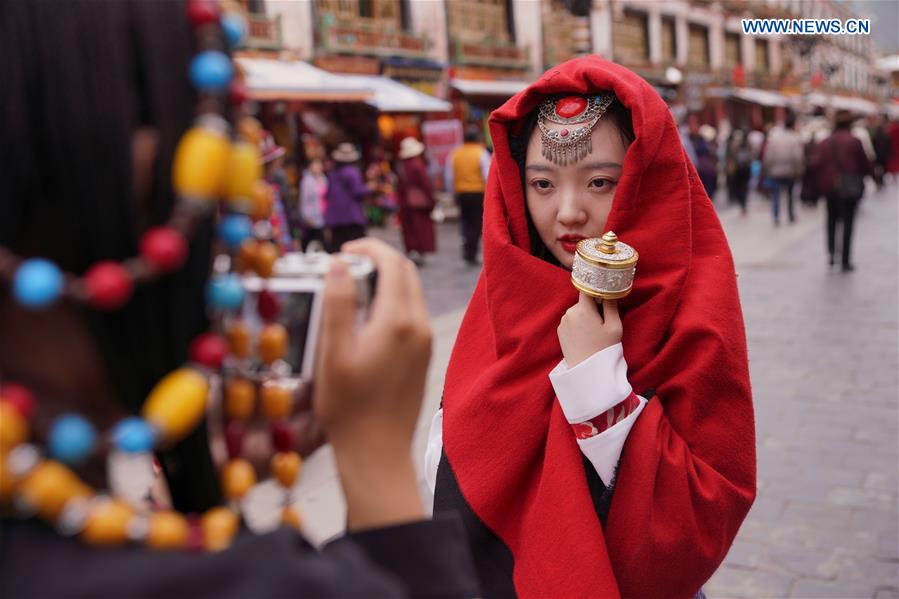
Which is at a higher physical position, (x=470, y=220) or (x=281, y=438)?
→ (x=281, y=438)

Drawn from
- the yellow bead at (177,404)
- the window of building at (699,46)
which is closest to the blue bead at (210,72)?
the yellow bead at (177,404)

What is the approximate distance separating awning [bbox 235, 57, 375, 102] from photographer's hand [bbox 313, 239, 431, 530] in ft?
41.8

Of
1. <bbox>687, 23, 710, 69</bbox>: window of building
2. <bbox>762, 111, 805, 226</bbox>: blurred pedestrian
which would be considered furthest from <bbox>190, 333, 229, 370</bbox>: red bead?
<bbox>687, 23, 710, 69</bbox>: window of building

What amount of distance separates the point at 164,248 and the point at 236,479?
0.78 ft

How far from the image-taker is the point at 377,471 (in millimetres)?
837

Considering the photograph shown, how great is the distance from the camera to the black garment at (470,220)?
36.8 feet

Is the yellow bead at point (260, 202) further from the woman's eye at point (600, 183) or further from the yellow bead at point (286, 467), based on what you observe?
the woman's eye at point (600, 183)

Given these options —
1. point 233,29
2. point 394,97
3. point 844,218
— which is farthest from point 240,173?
point 394,97

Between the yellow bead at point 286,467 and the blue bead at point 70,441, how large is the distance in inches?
8.6

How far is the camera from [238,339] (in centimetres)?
81

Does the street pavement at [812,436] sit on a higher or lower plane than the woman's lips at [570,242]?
lower

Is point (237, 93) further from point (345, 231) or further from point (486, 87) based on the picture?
point (486, 87)

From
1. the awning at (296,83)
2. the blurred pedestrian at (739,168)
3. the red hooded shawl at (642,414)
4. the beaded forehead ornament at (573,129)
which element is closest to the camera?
the red hooded shawl at (642,414)

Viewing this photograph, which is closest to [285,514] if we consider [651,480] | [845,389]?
[651,480]
